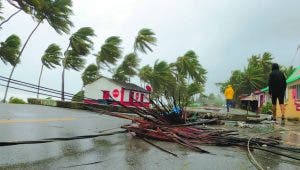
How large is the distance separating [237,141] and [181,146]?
0.96 m

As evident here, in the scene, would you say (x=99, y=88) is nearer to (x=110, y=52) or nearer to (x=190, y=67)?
(x=110, y=52)

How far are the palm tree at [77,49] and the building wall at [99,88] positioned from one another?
118 inches

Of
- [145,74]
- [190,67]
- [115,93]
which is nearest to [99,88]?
[115,93]

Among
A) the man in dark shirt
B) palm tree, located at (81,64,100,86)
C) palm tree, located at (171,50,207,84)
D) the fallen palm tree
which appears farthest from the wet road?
palm tree, located at (171,50,207,84)

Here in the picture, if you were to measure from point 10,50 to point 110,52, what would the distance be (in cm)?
1347

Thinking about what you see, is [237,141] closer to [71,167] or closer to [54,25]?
[71,167]

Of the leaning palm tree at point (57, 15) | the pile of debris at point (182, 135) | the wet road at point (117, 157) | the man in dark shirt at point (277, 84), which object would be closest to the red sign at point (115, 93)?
the leaning palm tree at point (57, 15)

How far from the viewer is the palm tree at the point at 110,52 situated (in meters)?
57.4

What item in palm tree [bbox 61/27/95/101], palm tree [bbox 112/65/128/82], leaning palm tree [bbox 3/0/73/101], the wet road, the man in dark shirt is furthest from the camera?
palm tree [bbox 112/65/128/82]

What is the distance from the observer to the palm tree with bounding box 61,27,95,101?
52.9m

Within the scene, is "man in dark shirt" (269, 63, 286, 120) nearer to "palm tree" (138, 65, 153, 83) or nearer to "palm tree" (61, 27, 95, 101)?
"palm tree" (61, 27, 95, 101)

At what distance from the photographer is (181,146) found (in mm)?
6094

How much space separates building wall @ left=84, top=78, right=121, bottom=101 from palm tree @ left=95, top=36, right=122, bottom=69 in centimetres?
366

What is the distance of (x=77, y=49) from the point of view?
5300 centimetres
